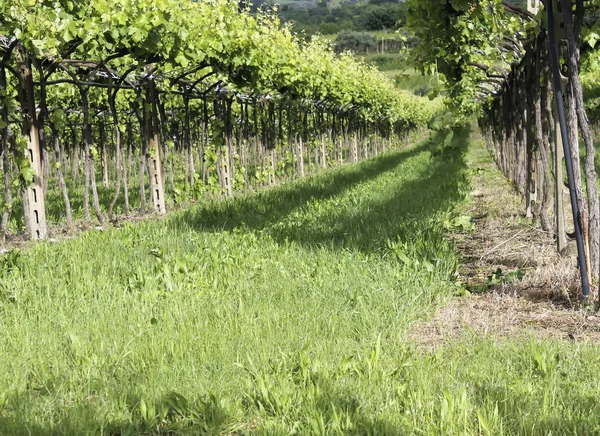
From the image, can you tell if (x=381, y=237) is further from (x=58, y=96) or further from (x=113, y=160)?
(x=113, y=160)

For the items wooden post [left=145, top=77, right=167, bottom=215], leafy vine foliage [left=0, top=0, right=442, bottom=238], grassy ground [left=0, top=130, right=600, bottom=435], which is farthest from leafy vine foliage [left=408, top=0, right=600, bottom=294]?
wooden post [left=145, top=77, right=167, bottom=215]

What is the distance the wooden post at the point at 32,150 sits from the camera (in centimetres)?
771

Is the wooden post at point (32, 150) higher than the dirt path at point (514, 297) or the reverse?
higher

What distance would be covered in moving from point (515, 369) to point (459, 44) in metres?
5.53

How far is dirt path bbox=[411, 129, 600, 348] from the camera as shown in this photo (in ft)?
12.5


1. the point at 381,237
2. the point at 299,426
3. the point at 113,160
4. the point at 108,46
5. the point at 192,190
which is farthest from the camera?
the point at 113,160

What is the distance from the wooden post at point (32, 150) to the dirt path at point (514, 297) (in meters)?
4.91

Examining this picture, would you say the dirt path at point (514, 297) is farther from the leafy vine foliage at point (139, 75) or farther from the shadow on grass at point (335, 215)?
the leafy vine foliage at point (139, 75)

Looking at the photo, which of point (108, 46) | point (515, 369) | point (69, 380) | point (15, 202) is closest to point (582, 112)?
point (515, 369)

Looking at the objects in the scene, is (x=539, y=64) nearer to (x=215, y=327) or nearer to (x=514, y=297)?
(x=514, y=297)

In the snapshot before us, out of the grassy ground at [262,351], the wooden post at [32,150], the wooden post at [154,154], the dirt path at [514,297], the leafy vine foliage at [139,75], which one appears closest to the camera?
the grassy ground at [262,351]

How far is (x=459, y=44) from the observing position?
784 centimetres

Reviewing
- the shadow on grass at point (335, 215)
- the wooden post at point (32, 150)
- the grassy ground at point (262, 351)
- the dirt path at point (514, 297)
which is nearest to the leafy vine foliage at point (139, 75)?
the wooden post at point (32, 150)

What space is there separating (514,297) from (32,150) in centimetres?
598
